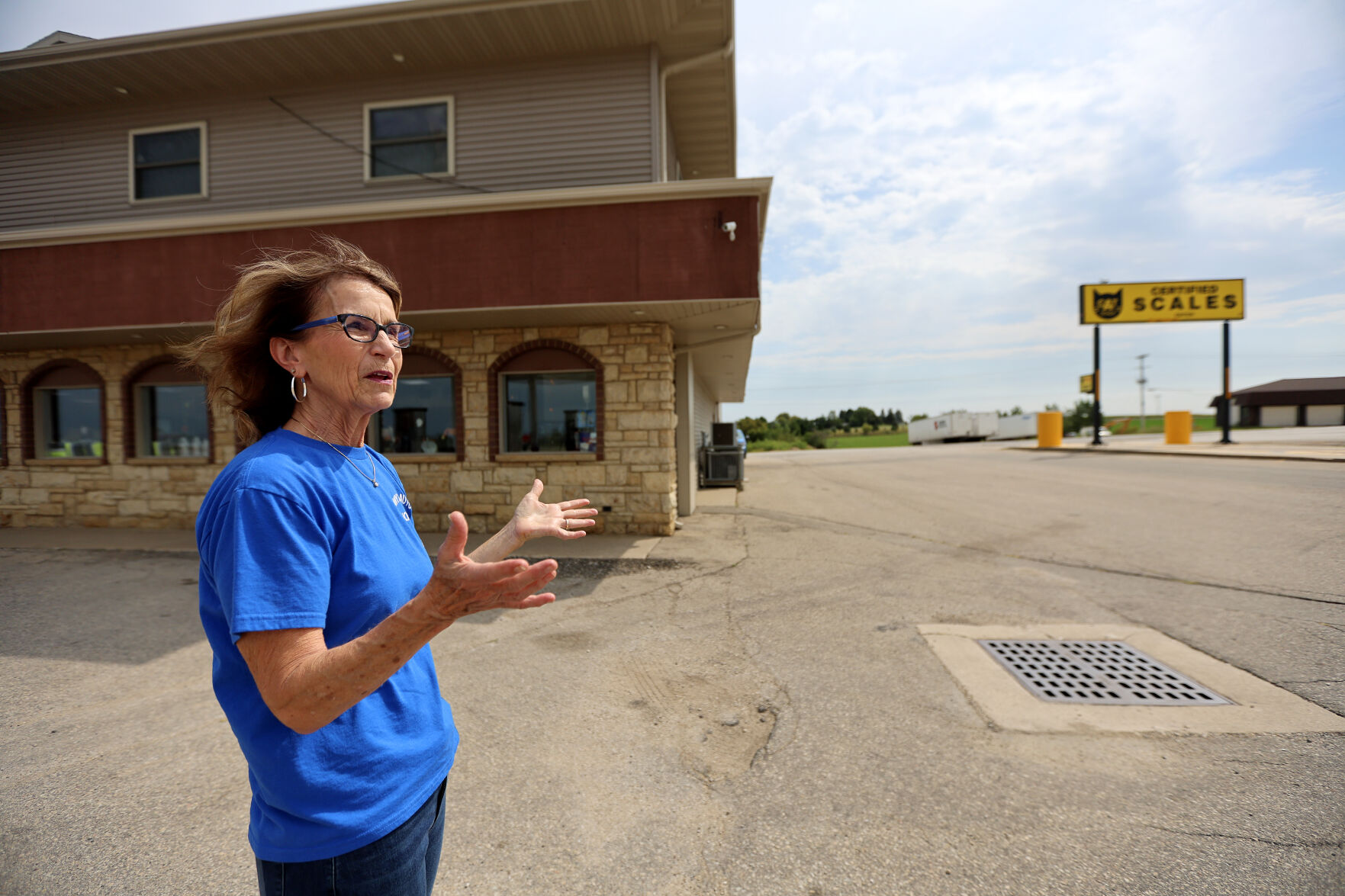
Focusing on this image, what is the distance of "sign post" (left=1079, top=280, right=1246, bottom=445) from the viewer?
83.4ft

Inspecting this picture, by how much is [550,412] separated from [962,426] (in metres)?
51.5

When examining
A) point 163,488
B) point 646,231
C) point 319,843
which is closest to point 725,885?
point 319,843

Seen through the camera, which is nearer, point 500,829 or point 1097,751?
point 500,829

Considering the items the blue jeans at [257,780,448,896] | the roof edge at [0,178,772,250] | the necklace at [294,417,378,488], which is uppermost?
the roof edge at [0,178,772,250]

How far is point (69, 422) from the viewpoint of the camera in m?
10.9

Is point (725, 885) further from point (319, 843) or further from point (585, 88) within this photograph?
point (585, 88)

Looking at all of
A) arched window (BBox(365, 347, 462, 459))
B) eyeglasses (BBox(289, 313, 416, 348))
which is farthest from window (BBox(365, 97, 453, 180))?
eyeglasses (BBox(289, 313, 416, 348))

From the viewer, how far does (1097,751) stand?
11.0 feet

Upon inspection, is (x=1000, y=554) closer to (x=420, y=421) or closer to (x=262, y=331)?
(x=262, y=331)

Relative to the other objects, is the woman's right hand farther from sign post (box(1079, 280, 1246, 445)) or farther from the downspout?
sign post (box(1079, 280, 1246, 445))

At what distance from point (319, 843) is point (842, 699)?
134 inches

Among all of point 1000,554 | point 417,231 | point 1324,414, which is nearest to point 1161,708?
point 1000,554

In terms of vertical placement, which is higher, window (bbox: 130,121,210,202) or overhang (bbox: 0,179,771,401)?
window (bbox: 130,121,210,202)

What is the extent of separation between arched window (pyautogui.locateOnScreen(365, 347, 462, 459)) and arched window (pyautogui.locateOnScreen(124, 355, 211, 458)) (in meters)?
3.33
